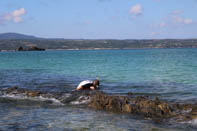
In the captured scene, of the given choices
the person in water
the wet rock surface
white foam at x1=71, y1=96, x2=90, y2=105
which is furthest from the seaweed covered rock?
the person in water

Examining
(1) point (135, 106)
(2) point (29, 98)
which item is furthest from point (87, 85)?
(1) point (135, 106)

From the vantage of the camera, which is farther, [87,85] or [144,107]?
[87,85]

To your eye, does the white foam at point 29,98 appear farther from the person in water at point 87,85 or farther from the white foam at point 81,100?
the person in water at point 87,85

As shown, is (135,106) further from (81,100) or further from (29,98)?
(29,98)

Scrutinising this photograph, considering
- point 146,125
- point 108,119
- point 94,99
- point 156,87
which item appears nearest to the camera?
point 146,125

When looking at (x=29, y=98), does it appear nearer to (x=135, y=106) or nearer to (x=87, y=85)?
(x=87, y=85)

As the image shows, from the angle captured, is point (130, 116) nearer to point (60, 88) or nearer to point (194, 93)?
point (194, 93)

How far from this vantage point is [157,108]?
585 inches

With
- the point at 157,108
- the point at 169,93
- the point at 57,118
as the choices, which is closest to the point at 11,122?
the point at 57,118

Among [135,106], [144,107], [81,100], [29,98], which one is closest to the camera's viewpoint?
[144,107]

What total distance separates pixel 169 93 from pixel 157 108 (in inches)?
224

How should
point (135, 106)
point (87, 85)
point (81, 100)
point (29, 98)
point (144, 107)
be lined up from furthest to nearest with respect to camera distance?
point (87, 85)
point (29, 98)
point (81, 100)
point (135, 106)
point (144, 107)

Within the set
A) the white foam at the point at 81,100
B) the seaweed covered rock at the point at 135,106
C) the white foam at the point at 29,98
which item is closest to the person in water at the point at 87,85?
the white foam at the point at 29,98

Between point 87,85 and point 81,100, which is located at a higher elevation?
point 87,85
